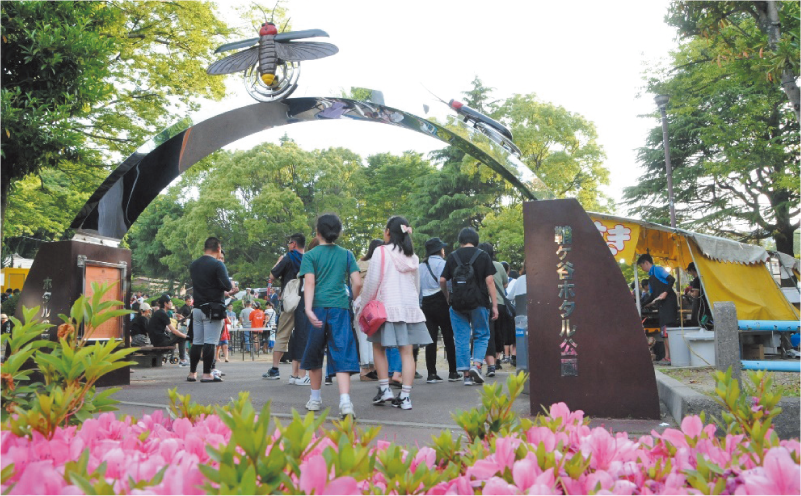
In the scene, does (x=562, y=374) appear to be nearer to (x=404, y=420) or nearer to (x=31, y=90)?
(x=404, y=420)

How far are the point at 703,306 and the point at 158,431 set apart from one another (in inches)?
492

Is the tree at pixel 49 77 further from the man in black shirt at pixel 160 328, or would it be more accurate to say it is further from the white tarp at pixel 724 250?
the white tarp at pixel 724 250

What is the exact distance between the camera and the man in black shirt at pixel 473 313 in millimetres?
8164

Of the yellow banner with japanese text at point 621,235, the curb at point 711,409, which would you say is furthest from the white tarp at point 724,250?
the curb at point 711,409

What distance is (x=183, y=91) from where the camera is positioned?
15.8 metres

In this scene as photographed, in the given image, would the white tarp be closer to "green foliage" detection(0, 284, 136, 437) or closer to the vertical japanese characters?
the vertical japanese characters

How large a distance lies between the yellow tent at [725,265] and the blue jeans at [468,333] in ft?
14.0

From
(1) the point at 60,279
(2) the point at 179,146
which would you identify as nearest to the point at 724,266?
(2) the point at 179,146

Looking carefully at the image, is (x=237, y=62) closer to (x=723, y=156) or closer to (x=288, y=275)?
(x=288, y=275)

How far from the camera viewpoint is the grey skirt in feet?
21.9

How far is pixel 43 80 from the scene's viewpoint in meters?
10.3

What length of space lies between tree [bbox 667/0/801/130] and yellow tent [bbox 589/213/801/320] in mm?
3455

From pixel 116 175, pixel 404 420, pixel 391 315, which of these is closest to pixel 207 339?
pixel 116 175

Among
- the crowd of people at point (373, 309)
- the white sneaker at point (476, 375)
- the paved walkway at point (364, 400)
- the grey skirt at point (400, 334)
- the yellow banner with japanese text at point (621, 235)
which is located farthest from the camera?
the yellow banner with japanese text at point (621, 235)
